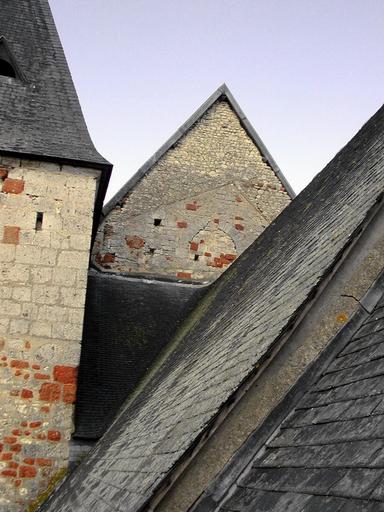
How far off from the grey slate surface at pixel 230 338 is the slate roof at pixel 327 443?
241 millimetres

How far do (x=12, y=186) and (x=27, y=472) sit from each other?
11.2ft

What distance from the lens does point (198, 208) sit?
40.5 feet

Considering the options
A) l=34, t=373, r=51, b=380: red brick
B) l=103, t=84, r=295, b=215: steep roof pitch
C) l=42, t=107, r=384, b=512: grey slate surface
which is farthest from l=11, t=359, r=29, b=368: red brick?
l=103, t=84, r=295, b=215: steep roof pitch

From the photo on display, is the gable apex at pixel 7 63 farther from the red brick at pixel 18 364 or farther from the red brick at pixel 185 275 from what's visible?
the red brick at pixel 18 364

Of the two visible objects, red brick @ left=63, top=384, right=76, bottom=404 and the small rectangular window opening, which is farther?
the small rectangular window opening

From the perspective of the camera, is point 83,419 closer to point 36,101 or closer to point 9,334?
point 9,334

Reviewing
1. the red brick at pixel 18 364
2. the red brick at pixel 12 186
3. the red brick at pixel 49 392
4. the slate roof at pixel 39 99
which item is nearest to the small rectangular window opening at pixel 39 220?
the red brick at pixel 12 186

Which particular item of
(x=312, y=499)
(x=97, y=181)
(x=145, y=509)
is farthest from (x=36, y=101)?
(x=312, y=499)

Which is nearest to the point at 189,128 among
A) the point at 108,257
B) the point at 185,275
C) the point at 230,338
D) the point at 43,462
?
the point at 185,275

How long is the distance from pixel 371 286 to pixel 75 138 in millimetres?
6397

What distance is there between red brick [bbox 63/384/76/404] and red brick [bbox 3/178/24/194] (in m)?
2.48

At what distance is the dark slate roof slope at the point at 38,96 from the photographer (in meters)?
9.51

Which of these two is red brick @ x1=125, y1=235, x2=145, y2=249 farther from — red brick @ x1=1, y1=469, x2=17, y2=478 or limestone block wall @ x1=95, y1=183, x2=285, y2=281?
red brick @ x1=1, y1=469, x2=17, y2=478

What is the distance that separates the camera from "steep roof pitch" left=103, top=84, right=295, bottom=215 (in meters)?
12.2
